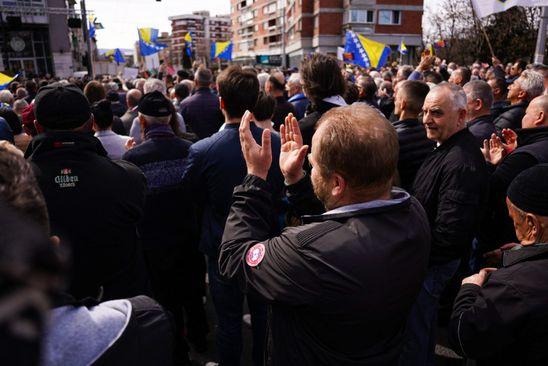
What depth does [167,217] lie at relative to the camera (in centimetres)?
335

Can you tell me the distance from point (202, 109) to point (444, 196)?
447 centimetres

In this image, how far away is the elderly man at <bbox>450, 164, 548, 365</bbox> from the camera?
166 cm

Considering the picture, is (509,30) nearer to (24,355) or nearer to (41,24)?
(24,355)

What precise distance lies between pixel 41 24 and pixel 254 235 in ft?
128

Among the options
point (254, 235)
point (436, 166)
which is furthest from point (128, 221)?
point (436, 166)

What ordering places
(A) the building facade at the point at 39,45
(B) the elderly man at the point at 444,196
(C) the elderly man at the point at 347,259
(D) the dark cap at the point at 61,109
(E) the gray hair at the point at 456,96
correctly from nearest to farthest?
(C) the elderly man at the point at 347,259, (D) the dark cap at the point at 61,109, (B) the elderly man at the point at 444,196, (E) the gray hair at the point at 456,96, (A) the building facade at the point at 39,45

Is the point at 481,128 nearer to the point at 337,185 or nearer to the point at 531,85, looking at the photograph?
the point at 531,85

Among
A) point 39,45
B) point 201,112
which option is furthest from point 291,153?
point 39,45

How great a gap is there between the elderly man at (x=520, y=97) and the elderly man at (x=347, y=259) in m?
3.67

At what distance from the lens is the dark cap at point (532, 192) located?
1859 millimetres

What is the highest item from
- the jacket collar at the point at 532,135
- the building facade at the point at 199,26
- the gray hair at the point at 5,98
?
the building facade at the point at 199,26

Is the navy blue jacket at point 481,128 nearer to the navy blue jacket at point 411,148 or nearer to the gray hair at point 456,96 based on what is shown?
the navy blue jacket at point 411,148

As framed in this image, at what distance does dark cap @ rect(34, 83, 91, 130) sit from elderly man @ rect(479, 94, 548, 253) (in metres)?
2.98

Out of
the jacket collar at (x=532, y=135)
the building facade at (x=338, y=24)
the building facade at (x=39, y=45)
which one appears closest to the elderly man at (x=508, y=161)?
the jacket collar at (x=532, y=135)
